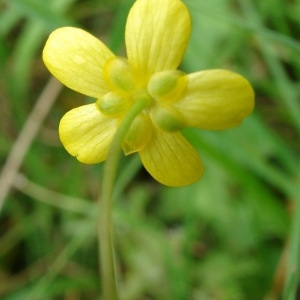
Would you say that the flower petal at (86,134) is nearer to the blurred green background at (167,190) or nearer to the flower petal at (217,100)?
the flower petal at (217,100)

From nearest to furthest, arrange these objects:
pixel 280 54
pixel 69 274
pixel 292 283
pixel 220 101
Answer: pixel 220 101 → pixel 292 283 → pixel 280 54 → pixel 69 274

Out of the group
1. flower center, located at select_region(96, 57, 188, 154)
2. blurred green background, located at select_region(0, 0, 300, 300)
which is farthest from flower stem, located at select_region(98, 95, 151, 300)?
blurred green background, located at select_region(0, 0, 300, 300)

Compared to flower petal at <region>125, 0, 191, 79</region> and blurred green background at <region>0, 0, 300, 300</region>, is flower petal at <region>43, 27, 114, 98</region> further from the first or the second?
blurred green background at <region>0, 0, 300, 300</region>

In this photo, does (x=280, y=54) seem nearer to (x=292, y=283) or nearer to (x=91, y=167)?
(x=91, y=167)

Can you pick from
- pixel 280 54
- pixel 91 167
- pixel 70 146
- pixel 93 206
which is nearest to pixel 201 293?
pixel 93 206

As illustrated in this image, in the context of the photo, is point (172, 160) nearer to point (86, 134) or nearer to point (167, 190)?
point (86, 134)

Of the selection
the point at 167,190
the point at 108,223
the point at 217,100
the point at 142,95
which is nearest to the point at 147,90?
the point at 142,95
